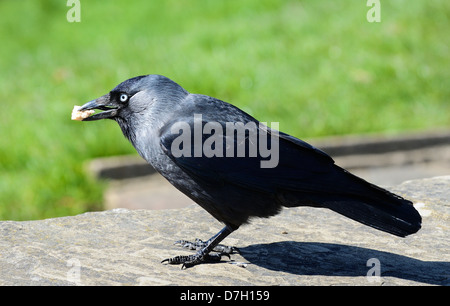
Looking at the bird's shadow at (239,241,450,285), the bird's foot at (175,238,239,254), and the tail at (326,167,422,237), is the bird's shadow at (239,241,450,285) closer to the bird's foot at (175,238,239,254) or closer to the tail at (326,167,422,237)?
the bird's foot at (175,238,239,254)

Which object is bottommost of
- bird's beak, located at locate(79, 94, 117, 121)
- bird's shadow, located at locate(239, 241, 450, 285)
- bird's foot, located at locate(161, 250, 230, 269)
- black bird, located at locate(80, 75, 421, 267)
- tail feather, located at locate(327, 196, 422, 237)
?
bird's shadow, located at locate(239, 241, 450, 285)

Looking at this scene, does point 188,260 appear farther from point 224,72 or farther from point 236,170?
point 224,72

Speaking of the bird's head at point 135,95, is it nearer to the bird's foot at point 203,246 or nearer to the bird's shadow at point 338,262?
the bird's foot at point 203,246

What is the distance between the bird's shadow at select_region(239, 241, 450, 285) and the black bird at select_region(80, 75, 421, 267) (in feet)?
0.92

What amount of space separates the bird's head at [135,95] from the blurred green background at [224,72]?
9.68ft

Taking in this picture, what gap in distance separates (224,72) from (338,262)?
16.3 feet

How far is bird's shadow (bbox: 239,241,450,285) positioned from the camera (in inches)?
149

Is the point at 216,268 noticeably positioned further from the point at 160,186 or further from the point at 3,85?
the point at 3,85

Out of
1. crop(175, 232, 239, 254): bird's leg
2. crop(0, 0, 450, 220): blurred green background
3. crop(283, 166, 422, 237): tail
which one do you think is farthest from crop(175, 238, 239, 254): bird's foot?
crop(0, 0, 450, 220): blurred green background

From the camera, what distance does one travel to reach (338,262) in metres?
3.94

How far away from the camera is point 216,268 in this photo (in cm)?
387

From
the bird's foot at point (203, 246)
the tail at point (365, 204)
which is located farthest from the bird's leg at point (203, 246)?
the tail at point (365, 204)

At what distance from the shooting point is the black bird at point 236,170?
3684 mm
